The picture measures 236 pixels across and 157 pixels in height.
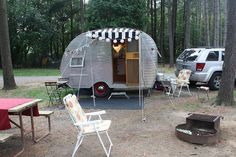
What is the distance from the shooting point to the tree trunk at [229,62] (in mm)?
8797

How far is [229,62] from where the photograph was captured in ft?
29.2

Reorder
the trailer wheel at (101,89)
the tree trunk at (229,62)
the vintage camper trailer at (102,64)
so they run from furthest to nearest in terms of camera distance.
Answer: the trailer wheel at (101,89) → the vintage camper trailer at (102,64) → the tree trunk at (229,62)

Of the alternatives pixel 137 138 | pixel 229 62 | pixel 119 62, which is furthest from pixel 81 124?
pixel 119 62

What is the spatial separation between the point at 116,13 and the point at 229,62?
1536 centimetres

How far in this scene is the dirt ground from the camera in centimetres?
545

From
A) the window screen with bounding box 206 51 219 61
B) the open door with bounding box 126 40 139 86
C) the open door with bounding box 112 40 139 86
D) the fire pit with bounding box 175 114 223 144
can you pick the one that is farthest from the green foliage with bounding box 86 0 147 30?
the fire pit with bounding box 175 114 223 144

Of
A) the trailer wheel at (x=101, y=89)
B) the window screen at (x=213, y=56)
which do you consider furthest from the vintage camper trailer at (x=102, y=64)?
the window screen at (x=213, y=56)

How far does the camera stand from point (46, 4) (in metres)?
28.0

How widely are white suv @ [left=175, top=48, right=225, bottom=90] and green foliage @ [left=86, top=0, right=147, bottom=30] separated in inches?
473

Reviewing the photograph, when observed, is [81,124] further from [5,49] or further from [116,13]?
[116,13]

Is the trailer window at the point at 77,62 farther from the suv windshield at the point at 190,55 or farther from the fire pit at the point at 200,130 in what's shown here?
the fire pit at the point at 200,130

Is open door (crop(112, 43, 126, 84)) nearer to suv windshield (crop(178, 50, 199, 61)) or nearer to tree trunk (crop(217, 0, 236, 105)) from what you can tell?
suv windshield (crop(178, 50, 199, 61))

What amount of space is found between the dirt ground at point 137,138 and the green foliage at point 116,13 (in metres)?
15.0

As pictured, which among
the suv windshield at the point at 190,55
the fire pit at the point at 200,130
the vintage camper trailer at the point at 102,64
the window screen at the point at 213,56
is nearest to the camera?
the fire pit at the point at 200,130
